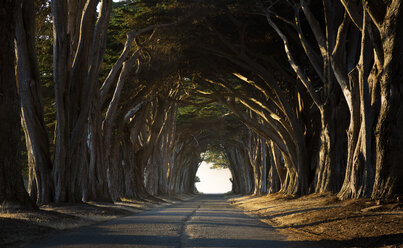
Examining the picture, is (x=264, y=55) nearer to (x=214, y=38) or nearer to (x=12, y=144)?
(x=214, y=38)

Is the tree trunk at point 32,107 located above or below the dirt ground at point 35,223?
above

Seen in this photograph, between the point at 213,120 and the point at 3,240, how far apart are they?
3476 cm

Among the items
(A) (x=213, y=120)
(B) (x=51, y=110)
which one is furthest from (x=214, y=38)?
(A) (x=213, y=120)

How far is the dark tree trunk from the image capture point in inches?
430

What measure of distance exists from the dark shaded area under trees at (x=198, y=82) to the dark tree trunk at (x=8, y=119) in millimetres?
27

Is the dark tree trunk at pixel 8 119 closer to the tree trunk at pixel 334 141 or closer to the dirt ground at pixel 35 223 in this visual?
the dirt ground at pixel 35 223

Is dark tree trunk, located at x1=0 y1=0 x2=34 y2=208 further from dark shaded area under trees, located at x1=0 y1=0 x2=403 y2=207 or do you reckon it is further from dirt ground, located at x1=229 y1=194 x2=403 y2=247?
dirt ground, located at x1=229 y1=194 x2=403 y2=247

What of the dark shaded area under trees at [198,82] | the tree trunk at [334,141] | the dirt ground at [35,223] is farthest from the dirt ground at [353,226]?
the tree trunk at [334,141]

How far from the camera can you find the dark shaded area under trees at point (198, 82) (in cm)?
1202

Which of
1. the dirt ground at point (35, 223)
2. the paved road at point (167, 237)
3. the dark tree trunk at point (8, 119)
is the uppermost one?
the dark tree trunk at point (8, 119)

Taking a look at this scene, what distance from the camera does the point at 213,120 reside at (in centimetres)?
4225

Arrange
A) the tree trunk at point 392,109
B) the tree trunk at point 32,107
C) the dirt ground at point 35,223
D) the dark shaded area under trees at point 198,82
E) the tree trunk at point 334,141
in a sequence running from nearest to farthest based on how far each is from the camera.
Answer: the dirt ground at point 35,223
the tree trunk at point 392,109
the dark shaded area under trees at point 198,82
the tree trunk at point 32,107
the tree trunk at point 334,141

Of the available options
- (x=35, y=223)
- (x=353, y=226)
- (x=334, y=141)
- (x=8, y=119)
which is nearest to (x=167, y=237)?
(x=35, y=223)

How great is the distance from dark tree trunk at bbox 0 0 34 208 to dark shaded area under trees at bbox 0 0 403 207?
27mm
